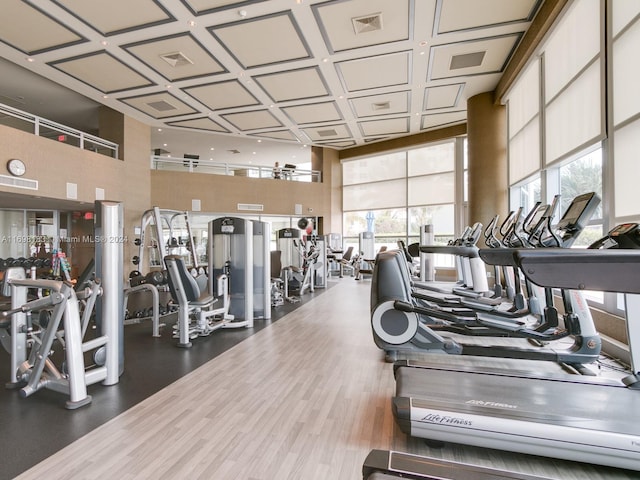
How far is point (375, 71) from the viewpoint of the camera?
6684mm

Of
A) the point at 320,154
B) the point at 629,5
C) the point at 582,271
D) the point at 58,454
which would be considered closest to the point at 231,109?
the point at 320,154

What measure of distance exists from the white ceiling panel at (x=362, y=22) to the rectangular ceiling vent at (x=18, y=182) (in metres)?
5.95

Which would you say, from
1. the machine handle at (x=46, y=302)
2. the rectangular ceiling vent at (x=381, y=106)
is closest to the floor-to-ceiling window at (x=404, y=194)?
the rectangular ceiling vent at (x=381, y=106)

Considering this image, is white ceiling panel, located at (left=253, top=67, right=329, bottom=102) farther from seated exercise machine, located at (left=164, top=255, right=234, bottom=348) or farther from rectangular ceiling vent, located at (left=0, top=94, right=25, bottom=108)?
rectangular ceiling vent, located at (left=0, top=94, right=25, bottom=108)

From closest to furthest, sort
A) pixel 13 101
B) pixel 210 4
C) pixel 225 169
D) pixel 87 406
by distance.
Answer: pixel 87 406 → pixel 210 4 → pixel 13 101 → pixel 225 169

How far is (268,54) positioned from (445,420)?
20.5 ft

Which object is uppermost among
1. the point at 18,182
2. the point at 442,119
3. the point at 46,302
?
the point at 442,119

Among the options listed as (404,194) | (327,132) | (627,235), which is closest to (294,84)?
(327,132)

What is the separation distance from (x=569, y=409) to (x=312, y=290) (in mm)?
6354

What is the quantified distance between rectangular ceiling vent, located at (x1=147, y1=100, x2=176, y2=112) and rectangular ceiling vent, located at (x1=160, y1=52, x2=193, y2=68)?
6.57 ft

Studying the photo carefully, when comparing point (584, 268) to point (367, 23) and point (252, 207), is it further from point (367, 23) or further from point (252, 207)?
point (252, 207)

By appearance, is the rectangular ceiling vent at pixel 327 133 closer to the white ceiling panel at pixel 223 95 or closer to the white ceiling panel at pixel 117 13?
the white ceiling panel at pixel 223 95

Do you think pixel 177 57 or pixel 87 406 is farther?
pixel 177 57

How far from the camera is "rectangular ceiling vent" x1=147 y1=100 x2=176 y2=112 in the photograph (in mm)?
8055
